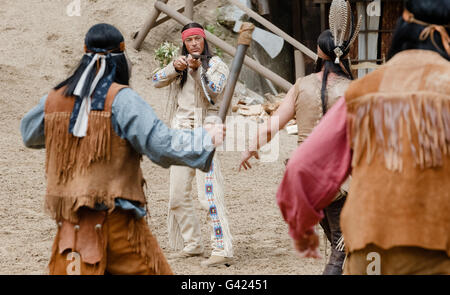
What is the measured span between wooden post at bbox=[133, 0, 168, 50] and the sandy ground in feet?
0.60

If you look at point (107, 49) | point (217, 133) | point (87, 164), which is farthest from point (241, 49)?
point (87, 164)

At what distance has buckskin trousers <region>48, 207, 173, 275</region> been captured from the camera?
3348 millimetres

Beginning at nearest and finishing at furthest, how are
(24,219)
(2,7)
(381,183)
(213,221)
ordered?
(381,183) → (213,221) → (24,219) → (2,7)

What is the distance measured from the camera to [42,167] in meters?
8.95

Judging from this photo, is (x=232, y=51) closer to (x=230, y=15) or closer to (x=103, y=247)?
(x=230, y=15)

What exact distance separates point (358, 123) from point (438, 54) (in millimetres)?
390

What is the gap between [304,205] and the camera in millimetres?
2910

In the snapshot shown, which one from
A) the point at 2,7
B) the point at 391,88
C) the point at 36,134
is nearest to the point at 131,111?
the point at 36,134

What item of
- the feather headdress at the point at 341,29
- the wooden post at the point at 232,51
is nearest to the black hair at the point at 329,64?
the feather headdress at the point at 341,29

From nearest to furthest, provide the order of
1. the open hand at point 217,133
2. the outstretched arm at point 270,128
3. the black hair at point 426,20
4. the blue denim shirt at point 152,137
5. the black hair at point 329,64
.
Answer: the black hair at point 426,20, the blue denim shirt at point 152,137, the open hand at point 217,133, the outstretched arm at point 270,128, the black hair at point 329,64

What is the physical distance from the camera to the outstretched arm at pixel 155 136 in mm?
3309

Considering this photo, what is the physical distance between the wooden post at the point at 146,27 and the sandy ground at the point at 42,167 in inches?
7.2

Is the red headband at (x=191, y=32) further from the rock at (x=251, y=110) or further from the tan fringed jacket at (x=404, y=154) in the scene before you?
the rock at (x=251, y=110)
